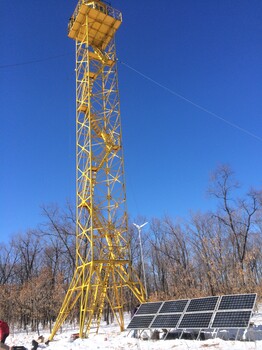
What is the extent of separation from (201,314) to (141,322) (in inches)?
119

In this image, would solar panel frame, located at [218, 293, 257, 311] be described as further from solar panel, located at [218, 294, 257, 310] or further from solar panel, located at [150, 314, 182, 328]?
solar panel, located at [150, 314, 182, 328]

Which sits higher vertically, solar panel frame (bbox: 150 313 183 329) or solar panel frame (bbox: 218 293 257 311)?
solar panel frame (bbox: 218 293 257 311)

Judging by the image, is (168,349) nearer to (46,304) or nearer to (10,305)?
(46,304)

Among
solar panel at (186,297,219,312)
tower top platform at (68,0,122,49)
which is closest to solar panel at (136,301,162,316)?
solar panel at (186,297,219,312)

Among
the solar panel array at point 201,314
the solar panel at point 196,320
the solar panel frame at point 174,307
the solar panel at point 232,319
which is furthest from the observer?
the solar panel frame at point 174,307

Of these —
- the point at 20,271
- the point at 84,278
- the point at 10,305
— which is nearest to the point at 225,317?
the point at 84,278

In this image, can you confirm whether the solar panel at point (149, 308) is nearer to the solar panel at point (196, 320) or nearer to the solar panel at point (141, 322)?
the solar panel at point (141, 322)

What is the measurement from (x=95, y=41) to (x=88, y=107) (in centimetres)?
633

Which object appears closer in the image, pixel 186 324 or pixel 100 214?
pixel 186 324

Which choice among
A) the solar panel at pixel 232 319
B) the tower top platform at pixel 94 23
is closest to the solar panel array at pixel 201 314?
the solar panel at pixel 232 319

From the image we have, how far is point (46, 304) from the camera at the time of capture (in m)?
28.4

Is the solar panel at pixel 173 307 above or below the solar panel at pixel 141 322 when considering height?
above

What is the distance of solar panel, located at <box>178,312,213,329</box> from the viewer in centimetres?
1025

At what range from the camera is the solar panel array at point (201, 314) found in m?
9.70
